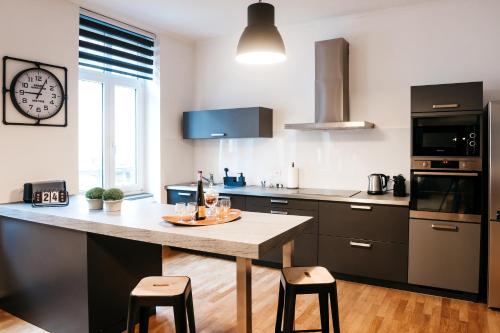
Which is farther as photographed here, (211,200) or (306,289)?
(211,200)

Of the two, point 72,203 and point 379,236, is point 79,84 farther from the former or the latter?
point 379,236

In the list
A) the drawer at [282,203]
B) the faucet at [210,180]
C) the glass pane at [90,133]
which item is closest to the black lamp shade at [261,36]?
the drawer at [282,203]

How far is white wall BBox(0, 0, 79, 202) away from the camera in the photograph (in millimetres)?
3193

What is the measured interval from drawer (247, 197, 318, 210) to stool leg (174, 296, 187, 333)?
6.94 feet

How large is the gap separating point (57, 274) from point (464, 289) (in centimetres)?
315

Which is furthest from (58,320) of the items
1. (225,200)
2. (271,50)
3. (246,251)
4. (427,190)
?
(427,190)

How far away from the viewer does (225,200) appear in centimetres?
237

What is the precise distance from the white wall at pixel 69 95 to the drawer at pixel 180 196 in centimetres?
123

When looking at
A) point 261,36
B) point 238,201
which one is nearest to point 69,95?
point 238,201

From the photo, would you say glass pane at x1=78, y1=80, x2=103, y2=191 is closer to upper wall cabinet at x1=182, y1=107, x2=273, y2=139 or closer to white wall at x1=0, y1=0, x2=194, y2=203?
white wall at x1=0, y1=0, x2=194, y2=203

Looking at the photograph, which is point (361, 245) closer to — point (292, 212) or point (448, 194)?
point (292, 212)

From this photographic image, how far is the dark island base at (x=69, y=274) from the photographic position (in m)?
2.48

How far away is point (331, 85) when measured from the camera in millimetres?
3961

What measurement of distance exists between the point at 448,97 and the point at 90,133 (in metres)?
3.48
